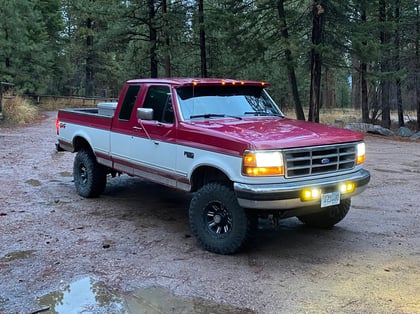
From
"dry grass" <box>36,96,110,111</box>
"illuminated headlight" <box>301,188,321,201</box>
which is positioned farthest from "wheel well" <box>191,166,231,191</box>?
"dry grass" <box>36,96,110,111</box>

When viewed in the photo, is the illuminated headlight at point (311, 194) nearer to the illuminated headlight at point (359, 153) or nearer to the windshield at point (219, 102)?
the illuminated headlight at point (359, 153)

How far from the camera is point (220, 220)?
5234 mm

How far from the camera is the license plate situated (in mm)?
4971

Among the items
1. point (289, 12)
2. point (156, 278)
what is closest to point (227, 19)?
point (289, 12)

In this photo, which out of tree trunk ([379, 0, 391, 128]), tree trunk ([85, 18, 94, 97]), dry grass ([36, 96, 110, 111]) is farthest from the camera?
tree trunk ([85, 18, 94, 97])

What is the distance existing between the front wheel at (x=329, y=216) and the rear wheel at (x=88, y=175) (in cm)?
353

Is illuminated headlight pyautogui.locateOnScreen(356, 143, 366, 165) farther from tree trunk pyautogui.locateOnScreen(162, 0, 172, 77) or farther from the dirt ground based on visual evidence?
tree trunk pyautogui.locateOnScreen(162, 0, 172, 77)

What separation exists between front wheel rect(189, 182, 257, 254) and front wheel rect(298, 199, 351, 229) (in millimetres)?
1438

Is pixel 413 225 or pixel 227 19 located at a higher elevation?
pixel 227 19

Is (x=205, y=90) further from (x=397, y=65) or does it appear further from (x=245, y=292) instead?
(x=397, y=65)

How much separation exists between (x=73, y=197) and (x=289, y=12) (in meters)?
13.5

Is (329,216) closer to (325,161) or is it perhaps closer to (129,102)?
(325,161)

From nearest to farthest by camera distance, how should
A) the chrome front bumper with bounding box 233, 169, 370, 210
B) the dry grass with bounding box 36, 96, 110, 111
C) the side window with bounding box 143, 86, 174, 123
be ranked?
the chrome front bumper with bounding box 233, 169, 370, 210 → the side window with bounding box 143, 86, 174, 123 → the dry grass with bounding box 36, 96, 110, 111

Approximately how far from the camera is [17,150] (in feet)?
42.6
